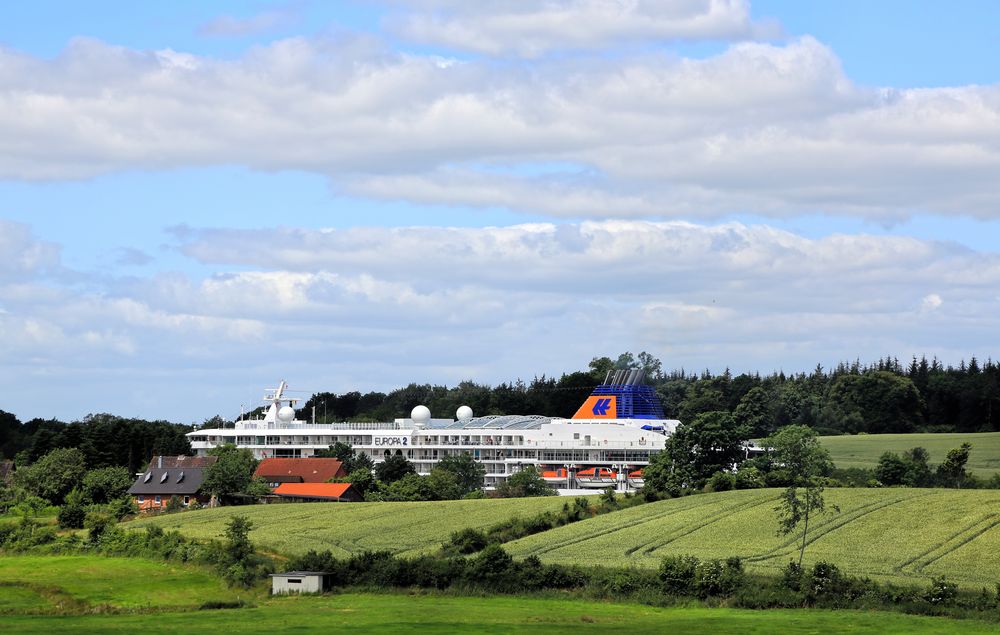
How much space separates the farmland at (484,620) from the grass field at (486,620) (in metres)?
0.04

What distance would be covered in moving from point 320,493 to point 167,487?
567 inches

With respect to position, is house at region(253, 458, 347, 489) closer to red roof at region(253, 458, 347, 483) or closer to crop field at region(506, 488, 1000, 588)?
red roof at region(253, 458, 347, 483)

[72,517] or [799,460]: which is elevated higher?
[799,460]

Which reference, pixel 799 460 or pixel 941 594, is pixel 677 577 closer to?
pixel 941 594

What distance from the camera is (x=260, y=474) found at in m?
143

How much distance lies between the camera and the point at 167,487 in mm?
130125

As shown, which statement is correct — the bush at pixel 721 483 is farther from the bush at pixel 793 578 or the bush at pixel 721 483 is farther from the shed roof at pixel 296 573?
the shed roof at pixel 296 573

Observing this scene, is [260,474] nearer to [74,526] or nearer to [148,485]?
[148,485]

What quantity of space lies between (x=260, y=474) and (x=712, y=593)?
81222 millimetres

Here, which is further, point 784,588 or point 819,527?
point 819,527

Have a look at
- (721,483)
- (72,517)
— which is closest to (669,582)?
(721,483)

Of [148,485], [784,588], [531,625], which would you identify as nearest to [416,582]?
[531,625]

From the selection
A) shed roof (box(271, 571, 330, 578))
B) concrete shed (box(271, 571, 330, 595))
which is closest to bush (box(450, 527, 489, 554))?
shed roof (box(271, 571, 330, 578))

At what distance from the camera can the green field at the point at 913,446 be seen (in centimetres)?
14025
